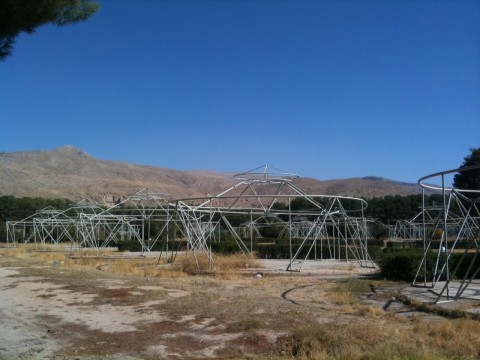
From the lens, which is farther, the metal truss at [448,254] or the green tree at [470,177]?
the green tree at [470,177]

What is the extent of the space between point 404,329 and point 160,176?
577 feet

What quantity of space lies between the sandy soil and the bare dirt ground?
0.02m

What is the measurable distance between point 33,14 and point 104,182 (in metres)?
131

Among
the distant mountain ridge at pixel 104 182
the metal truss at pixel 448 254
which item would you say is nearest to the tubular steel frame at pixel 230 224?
the metal truss at pixel 448 254

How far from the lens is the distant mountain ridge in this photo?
119 metres

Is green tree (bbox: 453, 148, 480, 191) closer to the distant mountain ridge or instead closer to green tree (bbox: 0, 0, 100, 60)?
the distant mountain ridge

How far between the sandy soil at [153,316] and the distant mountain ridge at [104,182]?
83.4 meters

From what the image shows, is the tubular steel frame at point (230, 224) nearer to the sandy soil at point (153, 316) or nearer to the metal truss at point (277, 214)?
the metal truss at point (277, 214)

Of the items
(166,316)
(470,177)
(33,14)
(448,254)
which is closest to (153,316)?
(166,316)

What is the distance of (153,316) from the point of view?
40.0 ft

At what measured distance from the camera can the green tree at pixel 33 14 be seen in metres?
8.32

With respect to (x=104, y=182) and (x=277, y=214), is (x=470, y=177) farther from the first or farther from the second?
(x=104, y=182)

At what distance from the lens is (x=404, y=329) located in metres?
10.2

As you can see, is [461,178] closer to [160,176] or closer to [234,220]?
[234,220]
